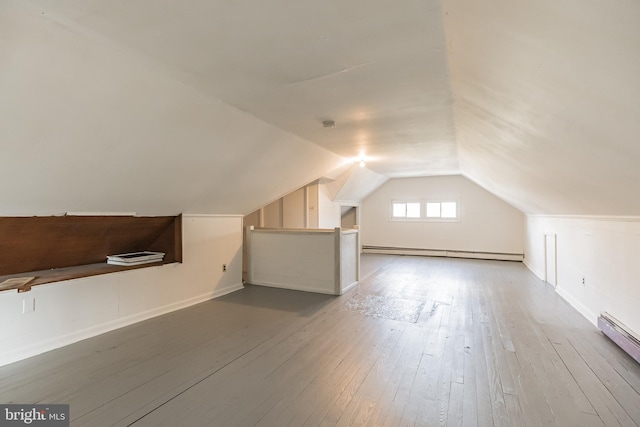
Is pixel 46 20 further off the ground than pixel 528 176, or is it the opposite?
pixel 46 20

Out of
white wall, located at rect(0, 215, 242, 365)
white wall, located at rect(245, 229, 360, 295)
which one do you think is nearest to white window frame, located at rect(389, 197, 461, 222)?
white wall, located at rect(245, 229, 360, 295)

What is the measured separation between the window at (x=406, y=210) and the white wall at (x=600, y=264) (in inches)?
152

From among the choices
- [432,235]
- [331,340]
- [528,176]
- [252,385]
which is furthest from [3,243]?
[432,235]

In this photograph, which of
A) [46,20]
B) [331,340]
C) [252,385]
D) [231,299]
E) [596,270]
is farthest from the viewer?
[231,299]

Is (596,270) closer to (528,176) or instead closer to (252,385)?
(528,176)

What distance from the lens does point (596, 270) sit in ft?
11.1

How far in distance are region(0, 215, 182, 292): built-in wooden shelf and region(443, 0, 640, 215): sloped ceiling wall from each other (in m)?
3.53

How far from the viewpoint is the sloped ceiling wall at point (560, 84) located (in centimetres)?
101

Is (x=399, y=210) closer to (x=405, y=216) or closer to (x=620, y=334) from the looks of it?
(x=405, y=216)

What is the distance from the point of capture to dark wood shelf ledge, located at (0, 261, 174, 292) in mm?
2756

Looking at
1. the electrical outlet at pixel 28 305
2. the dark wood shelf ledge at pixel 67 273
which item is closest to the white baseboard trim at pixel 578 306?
the dark wood shelf ledge at pixel 67 273

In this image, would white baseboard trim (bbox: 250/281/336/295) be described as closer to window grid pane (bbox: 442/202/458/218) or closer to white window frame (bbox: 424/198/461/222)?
white window frame (bbox: 424/198/461/222)

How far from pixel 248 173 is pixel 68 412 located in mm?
2720

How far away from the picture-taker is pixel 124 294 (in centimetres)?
343
